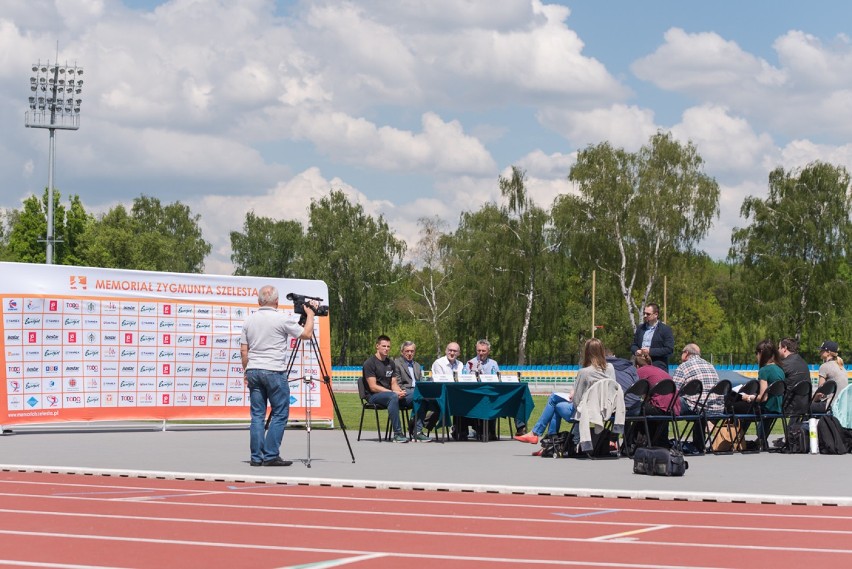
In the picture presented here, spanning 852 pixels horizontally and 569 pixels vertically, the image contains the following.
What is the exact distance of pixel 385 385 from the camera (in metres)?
18.5

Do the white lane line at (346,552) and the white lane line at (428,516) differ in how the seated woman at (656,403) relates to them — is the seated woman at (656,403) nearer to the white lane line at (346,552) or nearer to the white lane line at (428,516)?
the white lane line at (428,516)

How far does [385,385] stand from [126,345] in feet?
15.5

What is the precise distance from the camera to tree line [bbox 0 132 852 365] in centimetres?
6303

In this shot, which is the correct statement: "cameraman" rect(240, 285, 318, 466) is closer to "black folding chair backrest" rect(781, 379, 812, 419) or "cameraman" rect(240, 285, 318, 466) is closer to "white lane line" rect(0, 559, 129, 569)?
"white lane line" rect(0, 559, 129, 569)

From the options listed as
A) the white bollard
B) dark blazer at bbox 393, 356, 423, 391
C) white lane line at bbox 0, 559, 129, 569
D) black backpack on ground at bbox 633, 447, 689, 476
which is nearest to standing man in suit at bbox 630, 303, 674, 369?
the white bollard

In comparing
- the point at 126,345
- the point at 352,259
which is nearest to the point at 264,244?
the point at 352,259

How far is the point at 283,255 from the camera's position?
108 metres

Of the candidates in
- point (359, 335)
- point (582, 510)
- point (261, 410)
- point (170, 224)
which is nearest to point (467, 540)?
point (582, 510)

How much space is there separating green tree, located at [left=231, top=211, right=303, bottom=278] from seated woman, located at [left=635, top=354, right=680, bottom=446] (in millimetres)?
92132

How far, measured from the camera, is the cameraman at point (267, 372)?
13.5 m

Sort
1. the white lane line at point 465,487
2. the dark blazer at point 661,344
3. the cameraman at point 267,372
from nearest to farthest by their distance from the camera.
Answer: the white lane line at point 465,487 < the cameraman at point 267,372 < the dark blazer at point 661,344

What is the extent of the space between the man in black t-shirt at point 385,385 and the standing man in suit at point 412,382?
0.35 ft

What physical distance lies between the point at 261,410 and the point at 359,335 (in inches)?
3051

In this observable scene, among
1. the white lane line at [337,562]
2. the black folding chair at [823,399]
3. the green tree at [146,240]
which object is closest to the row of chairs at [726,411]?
the black folding chair at [823,399]
